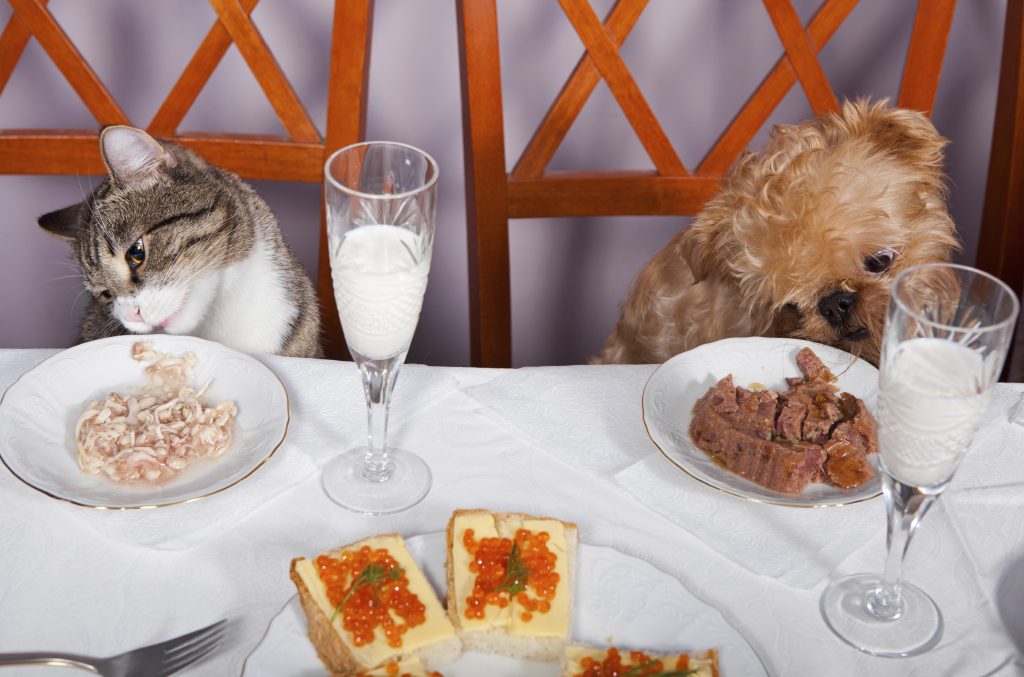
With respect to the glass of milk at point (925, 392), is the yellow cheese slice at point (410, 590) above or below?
below

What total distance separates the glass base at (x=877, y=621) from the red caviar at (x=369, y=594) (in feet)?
1.33

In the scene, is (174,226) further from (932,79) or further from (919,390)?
(932,79)

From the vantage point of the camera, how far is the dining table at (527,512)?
0.96m

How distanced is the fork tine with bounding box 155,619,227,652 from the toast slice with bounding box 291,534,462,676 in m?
0.10

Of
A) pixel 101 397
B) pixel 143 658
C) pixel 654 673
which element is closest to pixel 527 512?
pixel 654 673

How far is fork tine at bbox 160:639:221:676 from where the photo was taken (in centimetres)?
91

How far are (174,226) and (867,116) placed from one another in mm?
972

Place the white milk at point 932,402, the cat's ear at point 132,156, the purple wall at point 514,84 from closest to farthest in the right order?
the white milk at point 932,402, the cat's ear at point 132,156, the purple wall at point 514,84

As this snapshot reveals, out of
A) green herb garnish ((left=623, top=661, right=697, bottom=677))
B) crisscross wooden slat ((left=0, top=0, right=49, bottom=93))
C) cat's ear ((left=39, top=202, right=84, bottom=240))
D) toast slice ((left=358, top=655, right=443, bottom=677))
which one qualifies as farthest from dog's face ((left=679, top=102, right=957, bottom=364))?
crisscross wooden slat ((left=0, top=0, right=49, bottom=93))

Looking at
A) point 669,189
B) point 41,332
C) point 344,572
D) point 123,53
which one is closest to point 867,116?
point 669,189

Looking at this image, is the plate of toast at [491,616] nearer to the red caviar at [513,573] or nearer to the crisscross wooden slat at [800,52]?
the red caviar at [513,573]

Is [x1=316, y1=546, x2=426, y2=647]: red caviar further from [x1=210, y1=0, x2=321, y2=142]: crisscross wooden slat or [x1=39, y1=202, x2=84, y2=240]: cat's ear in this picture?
[x1=210, y1=0, x2=321, y2=142]: crisscross wooden slat

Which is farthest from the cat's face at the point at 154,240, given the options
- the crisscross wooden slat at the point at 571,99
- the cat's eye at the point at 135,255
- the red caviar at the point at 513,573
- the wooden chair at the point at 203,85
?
the red caviar at the point at 513,573

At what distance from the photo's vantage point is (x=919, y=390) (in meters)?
0.84
